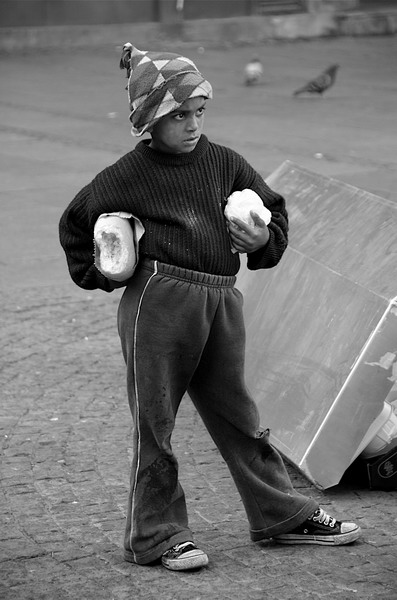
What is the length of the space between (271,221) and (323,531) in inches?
40.7

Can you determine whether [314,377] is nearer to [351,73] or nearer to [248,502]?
[248,502]

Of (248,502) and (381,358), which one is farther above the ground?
(381,358)

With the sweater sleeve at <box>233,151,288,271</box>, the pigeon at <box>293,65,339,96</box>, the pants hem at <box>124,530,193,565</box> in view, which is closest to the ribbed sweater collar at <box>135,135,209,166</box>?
the sweater sleeve at <box>233,151,288,271</box>

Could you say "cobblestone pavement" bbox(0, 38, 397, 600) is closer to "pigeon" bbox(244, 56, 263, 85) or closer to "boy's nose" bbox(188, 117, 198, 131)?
"boy's nose" bbox(188, 117, 198, 131)

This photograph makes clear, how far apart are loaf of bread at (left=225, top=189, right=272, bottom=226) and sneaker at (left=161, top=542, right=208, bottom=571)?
3.40 feet

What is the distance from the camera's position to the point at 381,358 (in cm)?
405

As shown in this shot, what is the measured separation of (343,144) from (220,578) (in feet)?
29.7

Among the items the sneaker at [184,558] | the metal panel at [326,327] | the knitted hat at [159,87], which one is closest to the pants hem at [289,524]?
the sneaker at [184,558]

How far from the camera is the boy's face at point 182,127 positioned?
3.29 meters

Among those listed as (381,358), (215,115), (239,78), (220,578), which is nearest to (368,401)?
(381,358)

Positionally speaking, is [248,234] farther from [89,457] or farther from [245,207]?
[89,457]

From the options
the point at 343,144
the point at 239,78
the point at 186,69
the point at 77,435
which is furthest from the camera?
the point at 239,78

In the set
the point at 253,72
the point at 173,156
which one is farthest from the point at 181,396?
the point at 253,72

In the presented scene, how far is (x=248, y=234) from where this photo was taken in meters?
3.36
